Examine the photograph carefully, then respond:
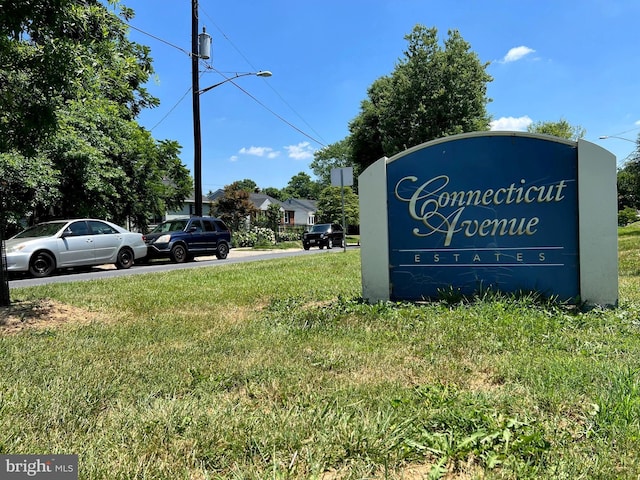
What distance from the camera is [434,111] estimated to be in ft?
110

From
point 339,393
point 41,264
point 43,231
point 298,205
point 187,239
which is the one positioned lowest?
point 339,393

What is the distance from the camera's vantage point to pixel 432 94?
110ft

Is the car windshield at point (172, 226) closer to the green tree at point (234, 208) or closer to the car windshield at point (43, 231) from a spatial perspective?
the car windshield at point (43, 231)

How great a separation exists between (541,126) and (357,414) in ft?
185

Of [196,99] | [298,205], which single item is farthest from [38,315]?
[298,205]

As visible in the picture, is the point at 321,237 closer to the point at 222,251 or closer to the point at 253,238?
the point at 253,238

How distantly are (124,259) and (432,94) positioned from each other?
2706 centimetres

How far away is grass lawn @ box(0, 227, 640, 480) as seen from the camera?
2150 millimetres

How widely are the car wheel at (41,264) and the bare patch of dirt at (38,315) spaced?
620 centimetres

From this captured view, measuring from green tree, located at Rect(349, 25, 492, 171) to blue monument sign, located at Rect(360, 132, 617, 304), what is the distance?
2844 centimetres

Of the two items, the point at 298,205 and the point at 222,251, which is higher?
the point at 298,205

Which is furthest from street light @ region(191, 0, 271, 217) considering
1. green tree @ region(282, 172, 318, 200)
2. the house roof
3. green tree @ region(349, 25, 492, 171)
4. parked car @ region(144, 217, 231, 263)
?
green tree @ region(282, 172, 318, 200)

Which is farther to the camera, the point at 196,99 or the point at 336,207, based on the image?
the point at 336,207

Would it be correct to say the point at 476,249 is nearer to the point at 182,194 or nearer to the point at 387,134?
the point at 182,194
